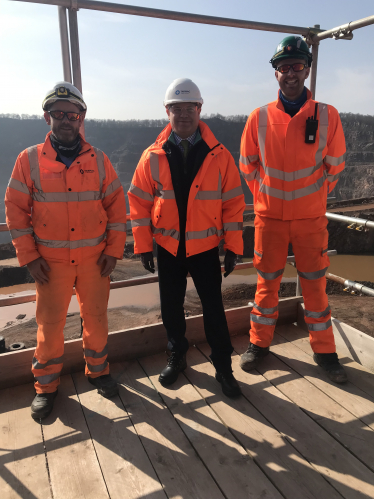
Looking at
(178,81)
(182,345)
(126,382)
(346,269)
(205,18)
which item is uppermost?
(205,18)

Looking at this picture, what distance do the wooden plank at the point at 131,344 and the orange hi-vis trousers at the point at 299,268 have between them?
0.44 meters

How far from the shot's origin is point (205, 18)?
9.05 feet

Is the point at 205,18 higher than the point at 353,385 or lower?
higher

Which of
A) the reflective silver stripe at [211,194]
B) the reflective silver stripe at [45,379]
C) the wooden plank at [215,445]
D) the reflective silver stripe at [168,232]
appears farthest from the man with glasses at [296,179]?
the reflective silver stripe at [45,379]

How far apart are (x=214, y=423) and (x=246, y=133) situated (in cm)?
197

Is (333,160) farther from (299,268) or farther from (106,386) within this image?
(106,386)

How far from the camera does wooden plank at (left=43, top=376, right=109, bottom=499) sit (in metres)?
1.79

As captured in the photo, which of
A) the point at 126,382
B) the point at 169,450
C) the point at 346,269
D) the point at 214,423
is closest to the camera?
the point at 169,450

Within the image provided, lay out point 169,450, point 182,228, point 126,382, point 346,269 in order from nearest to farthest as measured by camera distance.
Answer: point 169,450 → point 182,228 → point 126,382 → point 346,269

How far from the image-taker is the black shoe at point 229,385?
97.0 inches

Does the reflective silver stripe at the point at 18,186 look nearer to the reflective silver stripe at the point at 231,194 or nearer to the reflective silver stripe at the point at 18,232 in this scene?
the reflective silver stripe at the point at 18,232

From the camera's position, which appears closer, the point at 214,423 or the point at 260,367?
the point at 214,423

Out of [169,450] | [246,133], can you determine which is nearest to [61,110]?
[246,133]

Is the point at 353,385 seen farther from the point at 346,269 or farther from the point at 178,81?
the point at 346,269
